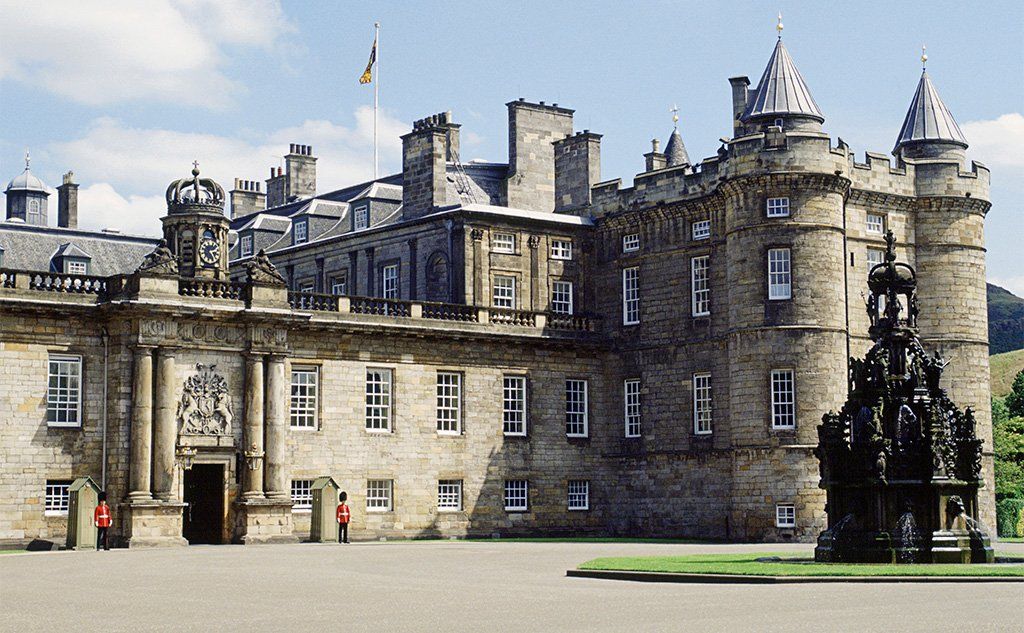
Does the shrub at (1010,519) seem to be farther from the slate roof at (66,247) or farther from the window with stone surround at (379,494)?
the slate roof at (66,247)

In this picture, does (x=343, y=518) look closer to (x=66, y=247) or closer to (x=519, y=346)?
(x=519, y=346)

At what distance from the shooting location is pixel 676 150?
66.4 meters

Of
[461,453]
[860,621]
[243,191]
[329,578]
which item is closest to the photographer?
[860,621]

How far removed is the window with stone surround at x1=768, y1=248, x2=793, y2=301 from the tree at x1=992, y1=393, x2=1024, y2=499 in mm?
15047

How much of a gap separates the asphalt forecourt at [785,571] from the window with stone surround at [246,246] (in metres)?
36.2

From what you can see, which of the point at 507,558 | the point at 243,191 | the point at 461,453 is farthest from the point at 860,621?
the point at 243,191

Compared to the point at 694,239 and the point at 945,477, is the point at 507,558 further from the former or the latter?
the point at 694,239

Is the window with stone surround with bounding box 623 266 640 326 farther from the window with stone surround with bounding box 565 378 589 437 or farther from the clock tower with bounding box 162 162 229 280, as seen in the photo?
the clock tower with bounding box 162 162 229 280

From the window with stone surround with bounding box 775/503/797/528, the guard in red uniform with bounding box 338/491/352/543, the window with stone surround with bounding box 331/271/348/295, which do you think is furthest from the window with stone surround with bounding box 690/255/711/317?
the window with stone surround with bounding box 331/271/348/295

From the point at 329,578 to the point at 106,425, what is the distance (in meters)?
17.8

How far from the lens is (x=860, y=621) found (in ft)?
54.4

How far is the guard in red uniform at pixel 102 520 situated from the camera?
125ft

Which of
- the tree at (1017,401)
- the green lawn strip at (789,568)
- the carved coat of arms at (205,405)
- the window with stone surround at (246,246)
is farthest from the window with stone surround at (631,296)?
the tree at (1017,401)

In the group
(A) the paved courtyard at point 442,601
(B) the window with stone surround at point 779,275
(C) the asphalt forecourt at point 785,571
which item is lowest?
(A) the paved courtyard at point 442,601
